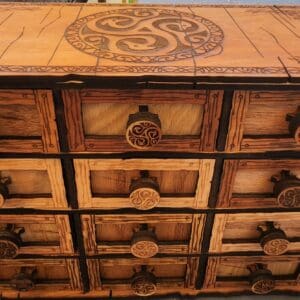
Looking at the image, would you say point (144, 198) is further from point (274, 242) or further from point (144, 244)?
point (274, 242)

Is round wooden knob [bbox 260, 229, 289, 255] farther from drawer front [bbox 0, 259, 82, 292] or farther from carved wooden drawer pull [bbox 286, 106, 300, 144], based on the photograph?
drawer front [bbox 0, 259, 82, 292]

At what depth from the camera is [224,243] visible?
52.7 inches

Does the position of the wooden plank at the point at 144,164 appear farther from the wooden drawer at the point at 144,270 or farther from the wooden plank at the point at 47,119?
the wooden drawer at the point at 144,270

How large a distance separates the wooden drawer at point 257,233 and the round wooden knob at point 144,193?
27cm

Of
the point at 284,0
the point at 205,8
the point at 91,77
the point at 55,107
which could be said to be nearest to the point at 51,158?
the point at 55,107

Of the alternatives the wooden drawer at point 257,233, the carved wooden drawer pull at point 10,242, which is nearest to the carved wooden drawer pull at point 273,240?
the wooden drawer at point 257,233

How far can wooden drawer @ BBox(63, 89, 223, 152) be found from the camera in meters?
0.98

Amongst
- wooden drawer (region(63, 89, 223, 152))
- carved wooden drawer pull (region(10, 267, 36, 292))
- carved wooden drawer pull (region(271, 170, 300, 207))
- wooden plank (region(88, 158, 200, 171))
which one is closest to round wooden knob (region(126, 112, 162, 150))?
wooden drawer (region(63, 89, 223, 152))

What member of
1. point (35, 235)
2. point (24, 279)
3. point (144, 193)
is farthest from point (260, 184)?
point (24, 279)

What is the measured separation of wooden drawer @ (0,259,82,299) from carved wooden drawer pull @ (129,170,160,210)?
0.43 meters

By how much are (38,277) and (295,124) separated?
3.78 ft

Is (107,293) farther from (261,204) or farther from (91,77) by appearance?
(91,77)

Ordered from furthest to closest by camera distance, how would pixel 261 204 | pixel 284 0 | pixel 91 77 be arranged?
1. pixel 284 0
2. pixel 261 204
3. pixel 91 77

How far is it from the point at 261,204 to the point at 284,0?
139 cm
